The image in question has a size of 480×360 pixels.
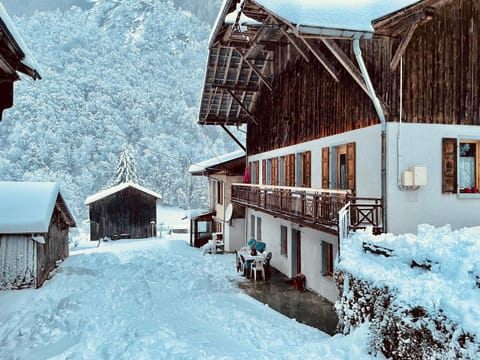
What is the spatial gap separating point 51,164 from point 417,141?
74.1 meters

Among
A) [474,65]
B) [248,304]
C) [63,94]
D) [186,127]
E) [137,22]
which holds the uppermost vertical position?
[137,22]

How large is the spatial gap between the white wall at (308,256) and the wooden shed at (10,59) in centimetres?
1049

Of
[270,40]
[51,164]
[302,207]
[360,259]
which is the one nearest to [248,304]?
[302,207]

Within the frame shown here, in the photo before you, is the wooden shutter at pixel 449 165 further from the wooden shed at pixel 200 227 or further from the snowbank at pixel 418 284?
the wooden shed at pixel 200 227

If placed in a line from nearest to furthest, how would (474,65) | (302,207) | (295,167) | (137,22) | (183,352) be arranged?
(183,352) → (474,65) → (302,207) → (295,167) → (137,22)

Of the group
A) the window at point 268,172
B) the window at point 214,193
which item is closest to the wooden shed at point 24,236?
the window at point 268,172

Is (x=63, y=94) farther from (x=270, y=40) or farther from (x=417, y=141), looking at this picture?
(x=417, y=141)

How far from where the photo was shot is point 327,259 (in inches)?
536

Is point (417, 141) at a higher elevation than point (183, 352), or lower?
higher

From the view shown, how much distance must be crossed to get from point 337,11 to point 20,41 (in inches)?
298

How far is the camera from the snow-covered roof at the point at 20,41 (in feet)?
22.6

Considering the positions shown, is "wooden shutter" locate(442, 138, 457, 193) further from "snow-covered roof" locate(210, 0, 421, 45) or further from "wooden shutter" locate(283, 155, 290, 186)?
"wooden shutter" locate(283, 155, 290, 186)

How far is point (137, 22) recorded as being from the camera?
132 meters

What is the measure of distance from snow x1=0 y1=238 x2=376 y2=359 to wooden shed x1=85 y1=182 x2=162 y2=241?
17274mm
